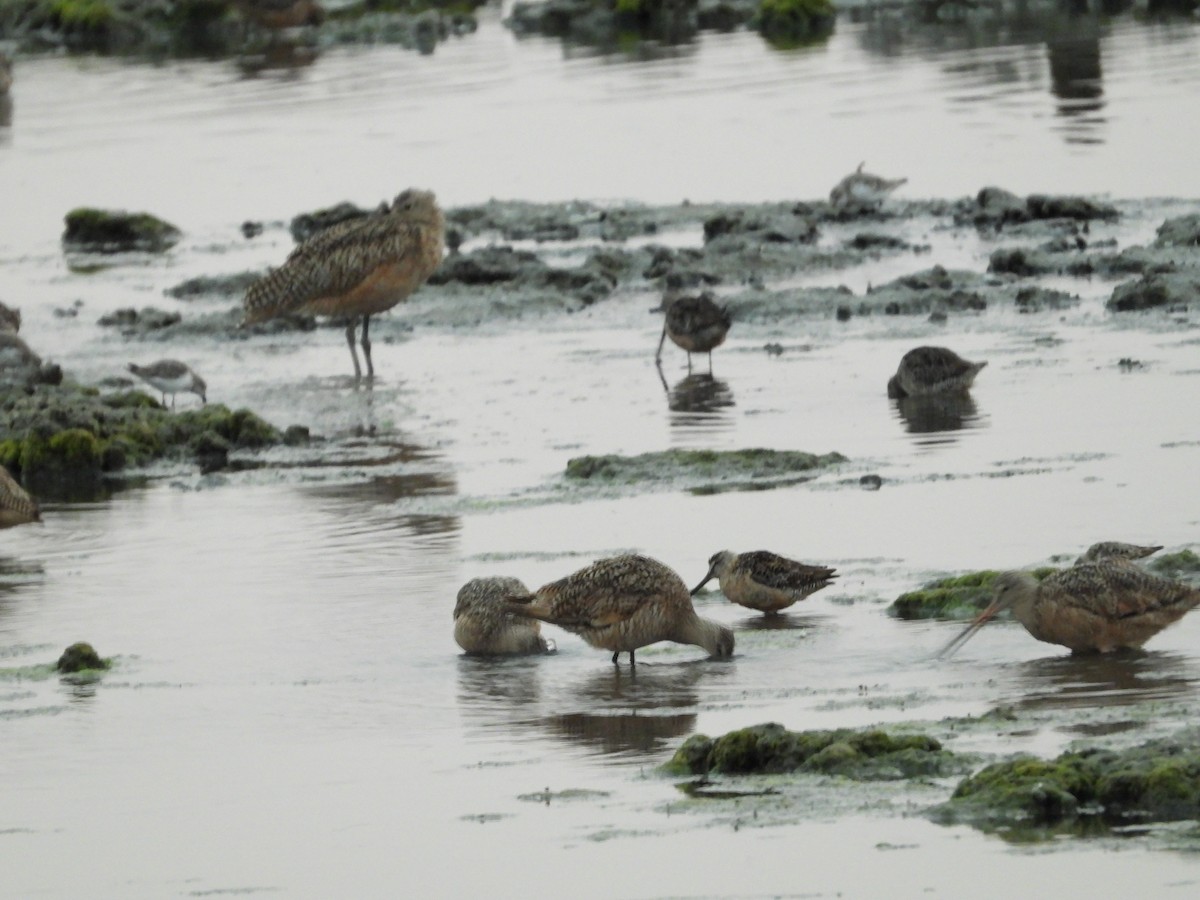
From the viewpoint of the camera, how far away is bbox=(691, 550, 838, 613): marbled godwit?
11.0 metres

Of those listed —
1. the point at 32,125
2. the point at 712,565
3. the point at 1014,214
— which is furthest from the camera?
the point at 32,125

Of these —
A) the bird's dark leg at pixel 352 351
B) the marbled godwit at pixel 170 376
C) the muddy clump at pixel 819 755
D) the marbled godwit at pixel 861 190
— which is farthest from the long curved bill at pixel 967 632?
the marbled godwit at pixel 861 190

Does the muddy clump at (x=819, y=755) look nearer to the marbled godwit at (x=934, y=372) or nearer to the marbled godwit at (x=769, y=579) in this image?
the marbled godwit at (x=769, y=579)

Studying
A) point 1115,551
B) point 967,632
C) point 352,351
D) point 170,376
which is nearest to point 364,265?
point 352,351

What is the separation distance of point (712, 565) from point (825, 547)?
1010mm

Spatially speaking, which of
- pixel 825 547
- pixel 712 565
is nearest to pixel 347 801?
pixel 712 565

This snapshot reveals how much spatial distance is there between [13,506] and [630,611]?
4325mm

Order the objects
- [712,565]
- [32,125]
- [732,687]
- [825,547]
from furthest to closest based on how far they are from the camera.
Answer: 1. [32,125]
2. [825,547]
3. [712,565]
4. [732,687]

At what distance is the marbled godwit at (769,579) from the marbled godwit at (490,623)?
0.91 m

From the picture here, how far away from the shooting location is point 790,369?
1772cm

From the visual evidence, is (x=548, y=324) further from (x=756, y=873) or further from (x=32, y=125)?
(x=32, y=125)

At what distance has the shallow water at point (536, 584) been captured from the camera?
781cm

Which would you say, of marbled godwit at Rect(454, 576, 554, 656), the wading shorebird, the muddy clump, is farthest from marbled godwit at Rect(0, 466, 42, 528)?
the muddy clump

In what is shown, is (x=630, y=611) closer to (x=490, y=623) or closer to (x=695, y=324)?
(x=490, y=623)
